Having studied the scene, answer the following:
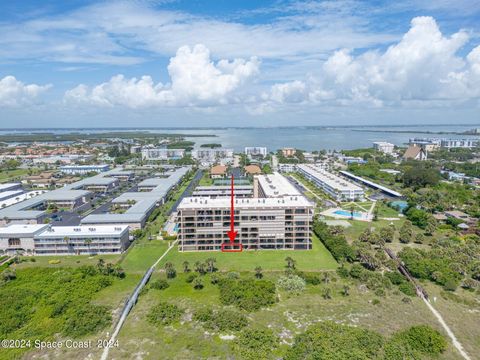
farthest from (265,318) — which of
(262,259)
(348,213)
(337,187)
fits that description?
(337,187)

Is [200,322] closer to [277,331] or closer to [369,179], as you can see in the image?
[277,331]

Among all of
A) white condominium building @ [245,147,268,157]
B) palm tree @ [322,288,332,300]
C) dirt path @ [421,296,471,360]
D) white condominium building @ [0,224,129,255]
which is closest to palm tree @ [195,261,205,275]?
white condominium building @ [0,224,129,255]

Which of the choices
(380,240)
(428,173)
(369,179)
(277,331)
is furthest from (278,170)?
(277,331)

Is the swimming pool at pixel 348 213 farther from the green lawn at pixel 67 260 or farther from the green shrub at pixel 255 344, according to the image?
the green lawn at pixel 67 260

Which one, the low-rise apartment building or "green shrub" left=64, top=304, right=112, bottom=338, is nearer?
"green shrub" left=64, top=304, right=112, bottom=338

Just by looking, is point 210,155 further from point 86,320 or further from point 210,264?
point 86,320

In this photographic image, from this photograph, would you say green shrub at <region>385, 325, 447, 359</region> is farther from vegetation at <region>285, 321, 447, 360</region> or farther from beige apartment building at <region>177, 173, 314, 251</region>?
beige apartment building at <region>177, 173, 314, 251</region>

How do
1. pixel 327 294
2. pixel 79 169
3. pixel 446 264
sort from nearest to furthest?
pixel 327 294 → pixel 446 264 → pixel 79 169
